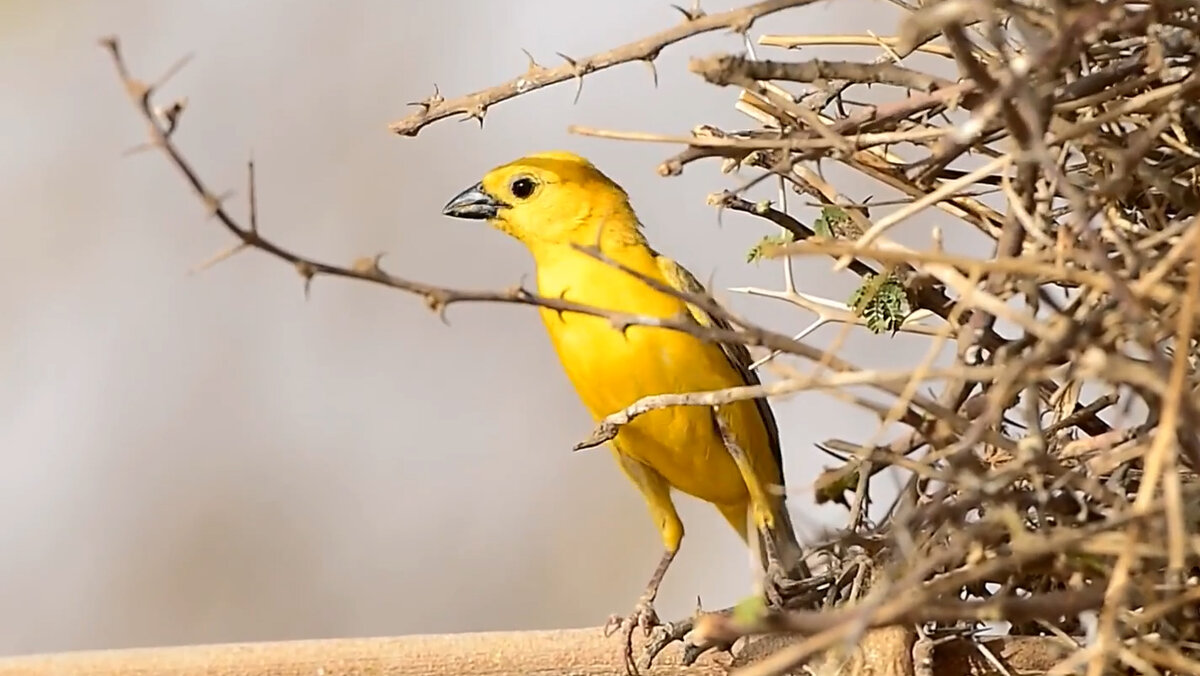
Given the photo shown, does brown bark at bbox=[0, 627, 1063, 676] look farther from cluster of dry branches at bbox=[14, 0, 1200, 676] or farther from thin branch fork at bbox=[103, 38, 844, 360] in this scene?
thin branch fork at bbox=[103, 38, 844, 360]

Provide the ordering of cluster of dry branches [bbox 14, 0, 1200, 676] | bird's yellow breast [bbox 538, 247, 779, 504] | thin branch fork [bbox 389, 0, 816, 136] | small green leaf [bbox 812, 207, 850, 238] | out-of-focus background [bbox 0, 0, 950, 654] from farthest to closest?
out-of-focus background [bbox 0, 0, 950, 654], bird's yellow breast [bbox 538, 247, 779, 504], small green leaf [bbox 812, 207, 850, 238], thin branch fork [bbox 389, 0, 816, 136], cluster of dry branches [bbox 14, 0, 1200, 676]

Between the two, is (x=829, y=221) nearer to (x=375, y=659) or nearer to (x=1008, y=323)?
(x=1008, y=323)


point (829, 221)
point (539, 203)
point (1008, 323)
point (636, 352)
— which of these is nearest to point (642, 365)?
point (636, 352)

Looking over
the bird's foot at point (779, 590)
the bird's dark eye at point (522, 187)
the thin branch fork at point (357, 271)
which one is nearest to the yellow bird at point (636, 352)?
the bird's dark eye at point (522, 187)

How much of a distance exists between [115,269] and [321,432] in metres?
0.30

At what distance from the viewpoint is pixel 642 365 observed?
42.2 inches

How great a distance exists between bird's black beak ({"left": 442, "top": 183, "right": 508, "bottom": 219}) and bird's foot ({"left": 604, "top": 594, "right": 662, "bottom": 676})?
1.06 feet

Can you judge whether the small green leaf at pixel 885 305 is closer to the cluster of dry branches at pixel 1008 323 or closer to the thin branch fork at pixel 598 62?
the cluster of dry branches at pixel 1008 323

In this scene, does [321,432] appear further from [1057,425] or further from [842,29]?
[1057,425]

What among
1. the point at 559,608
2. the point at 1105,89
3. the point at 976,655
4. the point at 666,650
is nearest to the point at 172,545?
the point at 559,608

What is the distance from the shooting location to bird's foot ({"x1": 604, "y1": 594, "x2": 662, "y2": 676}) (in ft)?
2.82

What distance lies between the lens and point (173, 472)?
5.50ft

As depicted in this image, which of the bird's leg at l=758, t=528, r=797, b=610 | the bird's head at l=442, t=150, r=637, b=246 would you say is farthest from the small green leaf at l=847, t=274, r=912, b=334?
the bird's head at l=442, t=150, r=637, b=246

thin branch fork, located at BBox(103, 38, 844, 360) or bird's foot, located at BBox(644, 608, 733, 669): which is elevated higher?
→ thin branch fork, located at BBox(103, 38, 844, 360)
